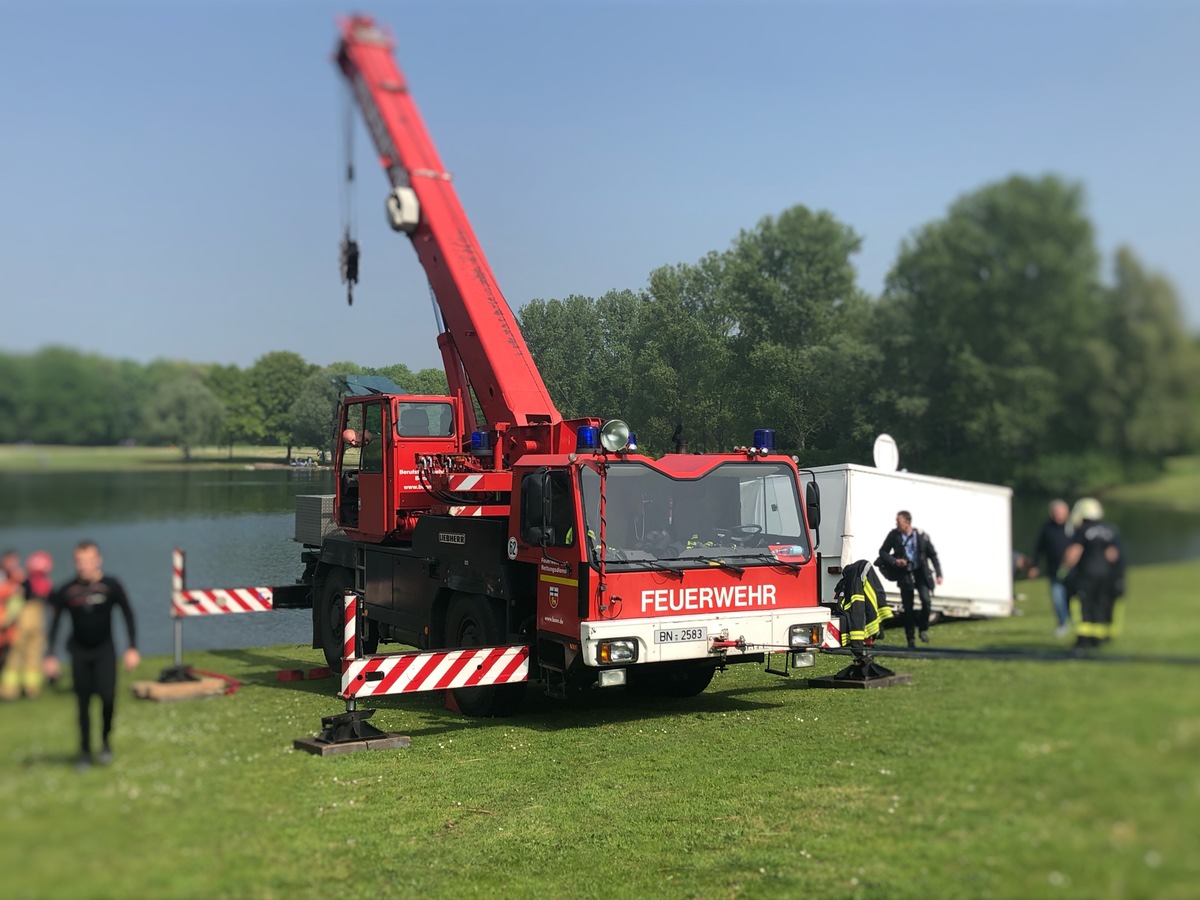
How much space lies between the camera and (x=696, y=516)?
10547mm

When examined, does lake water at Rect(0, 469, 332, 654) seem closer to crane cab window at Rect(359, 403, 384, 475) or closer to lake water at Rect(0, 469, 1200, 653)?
lake water at Rect(0, 469, 1200, 653)

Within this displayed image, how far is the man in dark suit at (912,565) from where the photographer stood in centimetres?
559

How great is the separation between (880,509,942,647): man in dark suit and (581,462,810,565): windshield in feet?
11.2

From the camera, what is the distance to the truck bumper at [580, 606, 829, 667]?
9742mm

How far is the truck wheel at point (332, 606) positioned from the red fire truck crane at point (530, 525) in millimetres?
907

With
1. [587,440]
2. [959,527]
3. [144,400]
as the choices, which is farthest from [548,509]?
[144,400]

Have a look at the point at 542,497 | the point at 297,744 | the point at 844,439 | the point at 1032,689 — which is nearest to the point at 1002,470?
the point at 1032,689

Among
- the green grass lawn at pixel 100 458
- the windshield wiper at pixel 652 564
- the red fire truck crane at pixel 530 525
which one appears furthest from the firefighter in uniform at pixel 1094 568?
the windshield wiper at pixel 652 564

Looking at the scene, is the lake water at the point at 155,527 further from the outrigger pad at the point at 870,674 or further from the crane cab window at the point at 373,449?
the crane cab window at the point at 373,449

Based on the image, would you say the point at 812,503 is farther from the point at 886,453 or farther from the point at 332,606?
the point at 886,453

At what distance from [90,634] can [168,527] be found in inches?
14.9

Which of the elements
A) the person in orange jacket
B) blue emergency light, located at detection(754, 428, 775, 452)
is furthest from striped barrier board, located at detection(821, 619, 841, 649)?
the person in orange jacket

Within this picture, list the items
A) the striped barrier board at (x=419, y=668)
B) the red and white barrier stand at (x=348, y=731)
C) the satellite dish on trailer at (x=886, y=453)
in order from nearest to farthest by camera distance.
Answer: the red and white barrier stand at (x=348, y=731) < the satellite dish on trailer at (x=886, y=453) < the striped barrier board at (x=419, y=668)

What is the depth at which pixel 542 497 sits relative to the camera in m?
10.4
